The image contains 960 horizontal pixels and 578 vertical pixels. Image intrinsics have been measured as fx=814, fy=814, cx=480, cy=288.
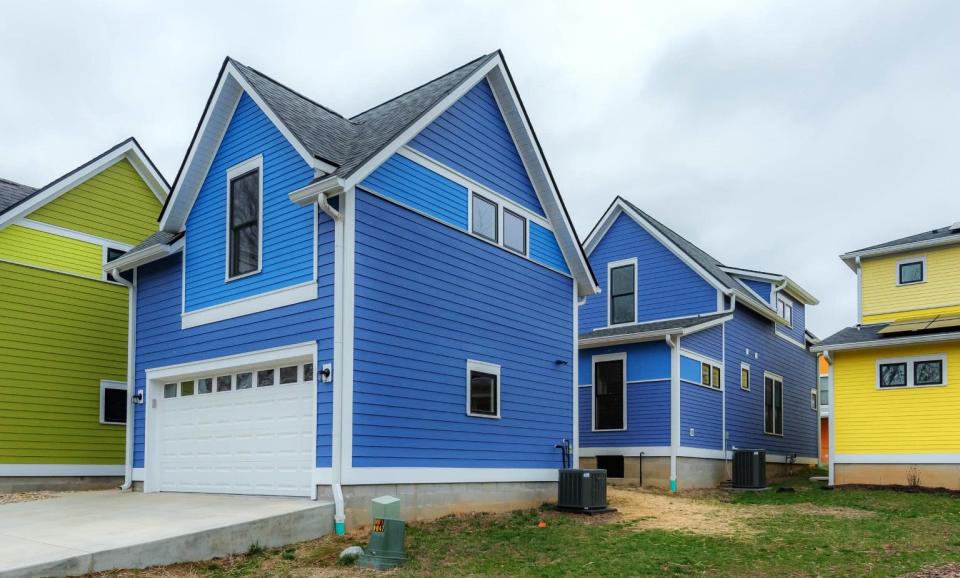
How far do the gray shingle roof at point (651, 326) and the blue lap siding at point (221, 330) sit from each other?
10313 millimetres

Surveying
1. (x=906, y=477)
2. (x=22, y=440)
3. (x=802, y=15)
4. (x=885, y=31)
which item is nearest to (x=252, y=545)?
(x=22, y=440)

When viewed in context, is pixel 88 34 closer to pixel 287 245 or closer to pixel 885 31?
pixel 287 245

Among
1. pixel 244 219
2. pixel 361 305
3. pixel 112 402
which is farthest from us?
pixel 112 402

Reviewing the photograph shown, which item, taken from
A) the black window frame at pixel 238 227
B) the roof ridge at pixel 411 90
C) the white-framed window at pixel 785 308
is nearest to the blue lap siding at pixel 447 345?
the black window frame at pixel 238 227

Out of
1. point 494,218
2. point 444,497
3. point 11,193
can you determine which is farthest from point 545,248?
point 11,193

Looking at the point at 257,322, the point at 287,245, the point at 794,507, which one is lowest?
the point at 794,507

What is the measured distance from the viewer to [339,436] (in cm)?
1176

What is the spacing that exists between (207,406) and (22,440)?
18.6ft

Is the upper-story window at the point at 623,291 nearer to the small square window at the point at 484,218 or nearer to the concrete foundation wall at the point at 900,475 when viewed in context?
the concrete foundation wall at the point at 900,475

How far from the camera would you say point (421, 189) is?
1392 centimetres

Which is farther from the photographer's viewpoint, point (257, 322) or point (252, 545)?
point (257, 322)

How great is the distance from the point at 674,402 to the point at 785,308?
33.2 feet

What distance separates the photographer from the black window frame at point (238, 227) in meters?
13.8

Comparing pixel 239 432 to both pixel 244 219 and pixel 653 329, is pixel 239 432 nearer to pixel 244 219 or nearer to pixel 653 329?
pixel 244 219
